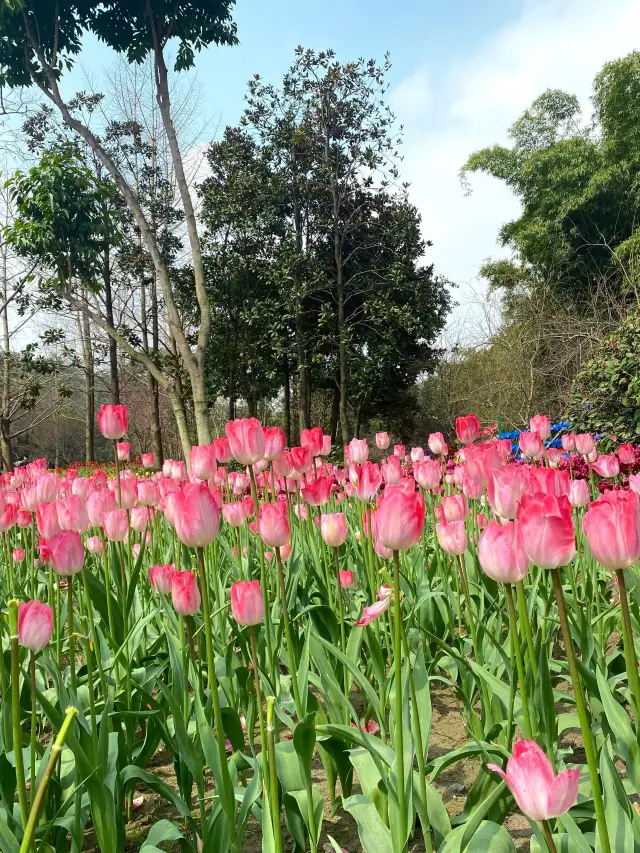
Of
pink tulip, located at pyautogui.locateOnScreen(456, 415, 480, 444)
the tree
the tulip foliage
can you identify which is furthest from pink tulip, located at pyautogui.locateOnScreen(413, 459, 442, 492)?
the tree

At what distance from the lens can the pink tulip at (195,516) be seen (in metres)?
0.89

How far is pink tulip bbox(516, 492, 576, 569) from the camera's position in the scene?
68cm

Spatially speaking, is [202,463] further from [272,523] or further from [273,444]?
[272,523]

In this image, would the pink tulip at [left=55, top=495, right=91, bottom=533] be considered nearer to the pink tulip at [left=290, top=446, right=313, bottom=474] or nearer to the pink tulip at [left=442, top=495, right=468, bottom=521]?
the pink tulip at [left=290, top=446, right=313, bottom=474]

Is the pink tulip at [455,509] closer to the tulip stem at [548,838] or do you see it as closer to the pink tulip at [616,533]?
the pink tulip at [616,533]

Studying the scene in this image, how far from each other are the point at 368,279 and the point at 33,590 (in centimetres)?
1146

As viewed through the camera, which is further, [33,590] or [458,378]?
[458,378]

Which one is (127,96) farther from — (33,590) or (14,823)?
(14,823)

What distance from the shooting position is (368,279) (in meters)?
12.8

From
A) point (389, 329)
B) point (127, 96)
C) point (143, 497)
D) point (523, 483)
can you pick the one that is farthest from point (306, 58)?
point (523, 483)

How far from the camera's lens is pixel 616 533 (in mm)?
685

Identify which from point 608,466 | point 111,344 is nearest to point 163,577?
point 608,466

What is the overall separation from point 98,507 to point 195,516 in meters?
0.83

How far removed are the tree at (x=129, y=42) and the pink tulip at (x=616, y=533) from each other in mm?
7048
